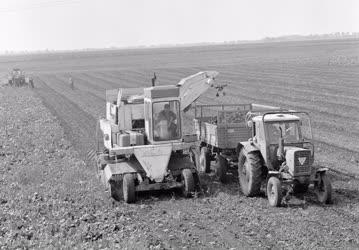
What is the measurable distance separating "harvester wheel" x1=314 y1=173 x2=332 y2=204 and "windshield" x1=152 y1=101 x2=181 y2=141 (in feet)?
12.4

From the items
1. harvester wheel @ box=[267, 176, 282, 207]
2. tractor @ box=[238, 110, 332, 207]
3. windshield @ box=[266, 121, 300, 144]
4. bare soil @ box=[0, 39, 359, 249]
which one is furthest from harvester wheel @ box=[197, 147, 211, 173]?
harvester wheel @ box=[267, 176, 282, 207]

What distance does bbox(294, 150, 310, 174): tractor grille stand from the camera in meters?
12.1

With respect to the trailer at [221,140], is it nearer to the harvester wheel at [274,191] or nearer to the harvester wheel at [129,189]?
the harvester wheel at [274,191]

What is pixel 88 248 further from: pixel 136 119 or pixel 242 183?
pixel 136 119

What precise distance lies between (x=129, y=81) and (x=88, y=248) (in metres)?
42.3

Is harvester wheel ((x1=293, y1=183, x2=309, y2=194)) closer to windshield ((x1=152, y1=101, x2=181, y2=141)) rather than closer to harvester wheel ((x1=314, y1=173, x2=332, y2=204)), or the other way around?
harvester wheel ((x1=314, y1=173, x2=332, y2=204))

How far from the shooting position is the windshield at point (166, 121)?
14.4 meters

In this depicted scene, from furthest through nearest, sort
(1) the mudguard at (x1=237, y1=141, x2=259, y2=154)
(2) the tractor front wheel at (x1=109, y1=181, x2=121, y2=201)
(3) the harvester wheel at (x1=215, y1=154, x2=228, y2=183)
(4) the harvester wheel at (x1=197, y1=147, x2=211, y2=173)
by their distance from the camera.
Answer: (4) the harvester wheel at (x1=197, y1=147, x2=211, y2=173) → (3) the harvester wheel at (x1=215, y1=154, x2=228, y2=183) → (2) the tractor front wheel at (x1=109, y1=181, x2=121, y2=201) → (1) the mudguard at (x1=237, y1=141, x2=259, y2=154)

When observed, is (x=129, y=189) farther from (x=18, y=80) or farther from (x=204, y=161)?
(x=18, y=80)

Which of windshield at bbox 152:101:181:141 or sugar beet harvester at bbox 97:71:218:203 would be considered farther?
windshield at bbox 152:101:181:141

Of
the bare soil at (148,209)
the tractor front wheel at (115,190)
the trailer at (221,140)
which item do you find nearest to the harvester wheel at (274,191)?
the bare soil at (148,209)

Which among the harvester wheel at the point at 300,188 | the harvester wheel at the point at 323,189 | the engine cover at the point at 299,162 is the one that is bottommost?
the harvester wheel at the point at 300,188

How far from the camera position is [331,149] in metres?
19.2

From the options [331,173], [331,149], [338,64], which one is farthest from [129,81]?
[331,173]
